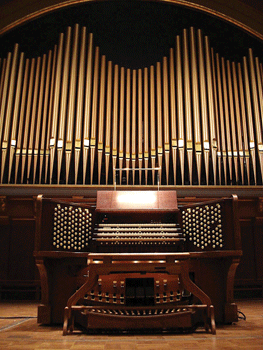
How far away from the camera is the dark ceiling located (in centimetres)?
577

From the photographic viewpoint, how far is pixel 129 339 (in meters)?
2.19

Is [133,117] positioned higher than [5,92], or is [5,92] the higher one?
[5,92]

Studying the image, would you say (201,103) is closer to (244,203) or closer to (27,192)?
(244,203)

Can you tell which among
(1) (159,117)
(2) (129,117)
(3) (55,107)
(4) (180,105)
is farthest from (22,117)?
(4) (180,105)

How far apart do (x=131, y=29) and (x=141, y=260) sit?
4.49m

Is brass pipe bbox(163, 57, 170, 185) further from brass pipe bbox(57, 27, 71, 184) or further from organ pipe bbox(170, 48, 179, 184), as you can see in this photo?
brass pipe bbox(57, 27, 71, 184)

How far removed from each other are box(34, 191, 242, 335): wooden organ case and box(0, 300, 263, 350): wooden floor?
13cm

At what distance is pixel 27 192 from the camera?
14.8ft

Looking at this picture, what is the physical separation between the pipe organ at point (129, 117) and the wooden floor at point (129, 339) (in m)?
2.26

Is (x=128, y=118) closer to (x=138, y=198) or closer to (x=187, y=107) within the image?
(x=187, y=107)

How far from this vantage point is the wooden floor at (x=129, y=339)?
196 cm

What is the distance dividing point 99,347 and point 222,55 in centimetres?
514

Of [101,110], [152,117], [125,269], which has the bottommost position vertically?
[125,269]

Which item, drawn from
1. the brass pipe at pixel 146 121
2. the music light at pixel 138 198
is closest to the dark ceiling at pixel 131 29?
the brass pipe at pixel 146 121
